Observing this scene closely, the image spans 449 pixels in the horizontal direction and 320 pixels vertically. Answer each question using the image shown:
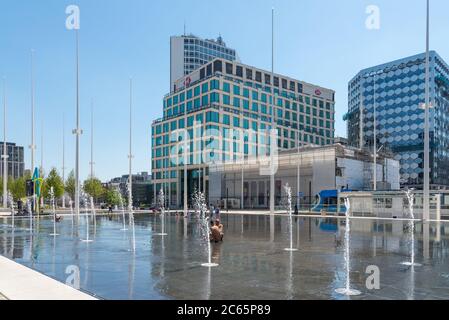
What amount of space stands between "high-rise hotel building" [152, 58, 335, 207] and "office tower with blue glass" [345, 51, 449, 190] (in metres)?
17.5

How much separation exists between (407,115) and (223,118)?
59993 millimetres

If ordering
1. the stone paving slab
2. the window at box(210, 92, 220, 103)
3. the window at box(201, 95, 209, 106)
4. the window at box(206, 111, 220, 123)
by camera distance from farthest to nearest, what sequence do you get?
1. the window at box(201, 95, 209, 106)
2. the window at box(210, 92, 220, 103)
3. the window at box(206, 111, 220, 123)
4. the stone paving slab

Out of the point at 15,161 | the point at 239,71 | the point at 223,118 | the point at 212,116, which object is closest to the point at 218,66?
the point at 239,71

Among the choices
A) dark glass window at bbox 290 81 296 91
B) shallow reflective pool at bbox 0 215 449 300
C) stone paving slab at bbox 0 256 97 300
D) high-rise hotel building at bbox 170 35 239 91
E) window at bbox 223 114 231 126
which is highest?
high-rise hotel building at bbox 170 35 239 91

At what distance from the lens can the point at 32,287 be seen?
8.55m

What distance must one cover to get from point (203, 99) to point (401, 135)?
62.5m

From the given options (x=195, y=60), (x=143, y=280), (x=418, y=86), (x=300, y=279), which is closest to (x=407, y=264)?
(x=300, y=279)

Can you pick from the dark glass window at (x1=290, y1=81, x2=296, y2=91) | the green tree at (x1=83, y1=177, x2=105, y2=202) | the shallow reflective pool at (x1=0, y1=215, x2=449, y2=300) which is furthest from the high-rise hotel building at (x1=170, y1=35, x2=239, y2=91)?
the shallow reflective pool at (x1=0, y1=215, x2=449, y2=300)

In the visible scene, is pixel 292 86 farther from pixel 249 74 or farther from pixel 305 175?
pixel 305 175

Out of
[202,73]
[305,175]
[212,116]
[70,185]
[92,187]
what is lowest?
[92,187]

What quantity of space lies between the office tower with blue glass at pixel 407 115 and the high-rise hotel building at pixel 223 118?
1752cm

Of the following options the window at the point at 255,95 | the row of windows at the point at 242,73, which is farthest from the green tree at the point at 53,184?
the window at the point at 255,95

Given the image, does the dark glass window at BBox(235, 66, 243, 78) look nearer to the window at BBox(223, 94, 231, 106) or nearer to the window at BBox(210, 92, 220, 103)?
the window at BBox(223, 94, 231, 106)

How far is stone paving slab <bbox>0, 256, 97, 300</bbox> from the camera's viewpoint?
775cm
